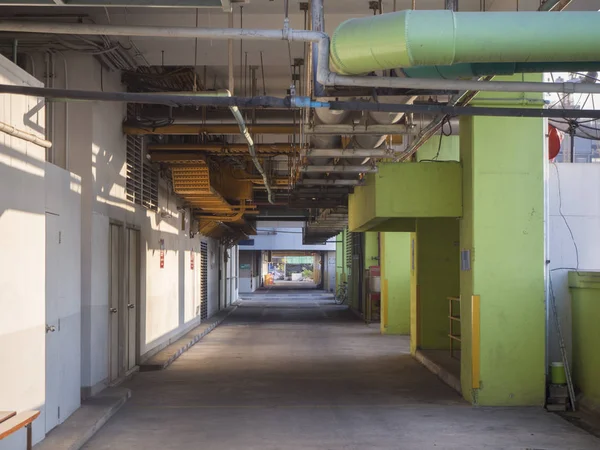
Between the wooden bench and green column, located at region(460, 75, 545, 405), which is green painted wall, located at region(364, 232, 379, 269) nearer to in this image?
green column, located at region(460, 75, 545, 405)

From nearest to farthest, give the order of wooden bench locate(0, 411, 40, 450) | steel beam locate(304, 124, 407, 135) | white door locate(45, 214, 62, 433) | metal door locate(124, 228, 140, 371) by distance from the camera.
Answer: wooden bench locate(0, 411, 40, 450), white door locate(45, 214, 62, 433), steel beam locate(304, 124, 407, 135), metal door locate(124, 228, 140, 371)

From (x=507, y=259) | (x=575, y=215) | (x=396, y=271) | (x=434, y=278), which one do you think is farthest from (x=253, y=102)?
(x=396, y=271)

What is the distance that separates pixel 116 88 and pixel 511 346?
6.40 meters

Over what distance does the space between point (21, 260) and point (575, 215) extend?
7077mm

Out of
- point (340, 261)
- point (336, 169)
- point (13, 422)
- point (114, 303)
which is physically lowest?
point (13, 422)

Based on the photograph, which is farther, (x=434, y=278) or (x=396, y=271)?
(x=396, y=271)

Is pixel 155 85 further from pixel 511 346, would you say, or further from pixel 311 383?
pixel 511 346

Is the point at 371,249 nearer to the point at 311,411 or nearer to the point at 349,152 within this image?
the point at 349,152

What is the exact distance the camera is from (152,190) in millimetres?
13148

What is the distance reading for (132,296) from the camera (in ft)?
37.9

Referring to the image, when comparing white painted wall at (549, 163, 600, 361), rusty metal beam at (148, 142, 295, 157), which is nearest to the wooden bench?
white painted wall at (549, 163, 600, 361)

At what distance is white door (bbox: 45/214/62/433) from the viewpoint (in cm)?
689

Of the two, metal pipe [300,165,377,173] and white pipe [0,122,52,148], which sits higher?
metal pipe [300,165,377,173]

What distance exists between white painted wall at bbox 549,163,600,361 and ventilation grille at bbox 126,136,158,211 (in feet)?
20.5
